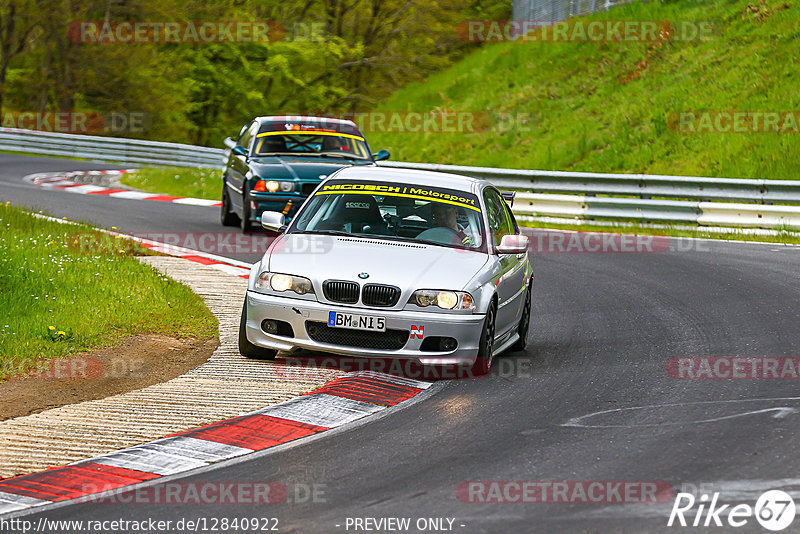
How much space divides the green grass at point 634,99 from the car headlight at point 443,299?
16504mm

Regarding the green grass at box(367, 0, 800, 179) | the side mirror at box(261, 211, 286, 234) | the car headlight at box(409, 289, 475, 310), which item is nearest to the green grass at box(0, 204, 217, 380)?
the side mirror at box(261, 211, 286, 234)

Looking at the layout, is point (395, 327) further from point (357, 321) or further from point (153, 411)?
point (153, 411)

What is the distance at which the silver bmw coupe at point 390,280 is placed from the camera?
8688 millimetres

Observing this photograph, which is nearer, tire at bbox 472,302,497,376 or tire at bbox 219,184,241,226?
tire at bbox 472,302,497,376

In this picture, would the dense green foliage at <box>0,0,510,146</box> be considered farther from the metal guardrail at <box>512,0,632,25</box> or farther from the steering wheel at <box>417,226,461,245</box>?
the steering wheel at <box>417,226,461,245</box>

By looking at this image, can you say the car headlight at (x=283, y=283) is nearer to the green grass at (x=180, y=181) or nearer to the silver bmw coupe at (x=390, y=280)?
the silver bmw coupe at (x=390, y=280)

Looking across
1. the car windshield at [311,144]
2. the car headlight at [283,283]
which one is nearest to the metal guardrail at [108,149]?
the car windshield at [311,144]

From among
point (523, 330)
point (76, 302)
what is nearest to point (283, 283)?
point (523, 330)

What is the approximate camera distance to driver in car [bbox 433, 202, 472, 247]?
9805 mm

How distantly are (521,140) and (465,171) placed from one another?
25.0 feet

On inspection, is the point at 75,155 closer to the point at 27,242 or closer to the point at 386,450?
the point at 27,242

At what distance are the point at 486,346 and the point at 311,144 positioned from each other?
9881mm

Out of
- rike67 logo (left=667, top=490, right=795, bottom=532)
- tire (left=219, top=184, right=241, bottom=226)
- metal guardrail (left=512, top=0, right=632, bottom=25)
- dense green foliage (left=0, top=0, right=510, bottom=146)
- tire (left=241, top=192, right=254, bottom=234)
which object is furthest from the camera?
dense green foliage (left=0, top=0, right=510, bottom=146)

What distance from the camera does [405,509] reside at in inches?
220
